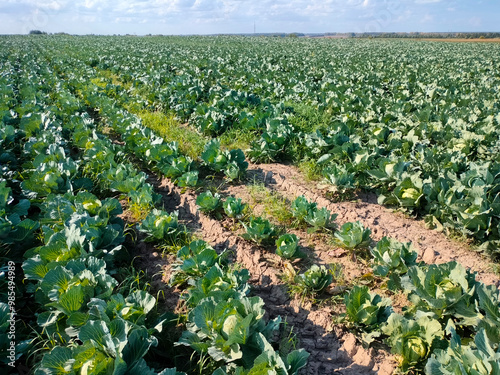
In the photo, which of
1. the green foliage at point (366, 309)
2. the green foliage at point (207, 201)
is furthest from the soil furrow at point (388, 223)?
the green foliage at point (366, 309)

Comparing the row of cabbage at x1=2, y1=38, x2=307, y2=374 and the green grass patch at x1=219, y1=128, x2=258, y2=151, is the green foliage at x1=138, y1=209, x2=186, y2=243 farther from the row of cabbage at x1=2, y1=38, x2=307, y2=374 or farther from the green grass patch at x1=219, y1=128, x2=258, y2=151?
the green grass patch at x1=219, y1=128, x2=258, y2=151

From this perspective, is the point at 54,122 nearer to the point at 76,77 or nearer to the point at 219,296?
the point at 219,296

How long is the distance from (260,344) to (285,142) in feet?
14.7

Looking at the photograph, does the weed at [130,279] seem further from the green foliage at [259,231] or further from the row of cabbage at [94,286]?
the green foliage at [259,231]

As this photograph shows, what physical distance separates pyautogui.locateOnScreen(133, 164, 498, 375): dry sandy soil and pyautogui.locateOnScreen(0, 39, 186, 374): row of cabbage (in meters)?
0.60

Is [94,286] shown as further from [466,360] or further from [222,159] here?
[222,159]

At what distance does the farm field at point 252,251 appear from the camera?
224cm

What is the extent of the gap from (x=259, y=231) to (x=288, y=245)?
0.42 meters

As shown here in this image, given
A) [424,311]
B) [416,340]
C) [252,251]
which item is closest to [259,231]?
[252,251]

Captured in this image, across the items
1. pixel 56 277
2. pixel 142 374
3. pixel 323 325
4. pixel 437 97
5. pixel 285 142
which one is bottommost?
pixel 323 325

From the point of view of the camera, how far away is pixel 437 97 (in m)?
10.3

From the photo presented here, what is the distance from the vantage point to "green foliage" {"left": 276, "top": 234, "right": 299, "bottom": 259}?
327 cm

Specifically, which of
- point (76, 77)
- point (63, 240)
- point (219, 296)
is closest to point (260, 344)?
point (219, 296)

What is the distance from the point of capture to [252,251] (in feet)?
11.9
